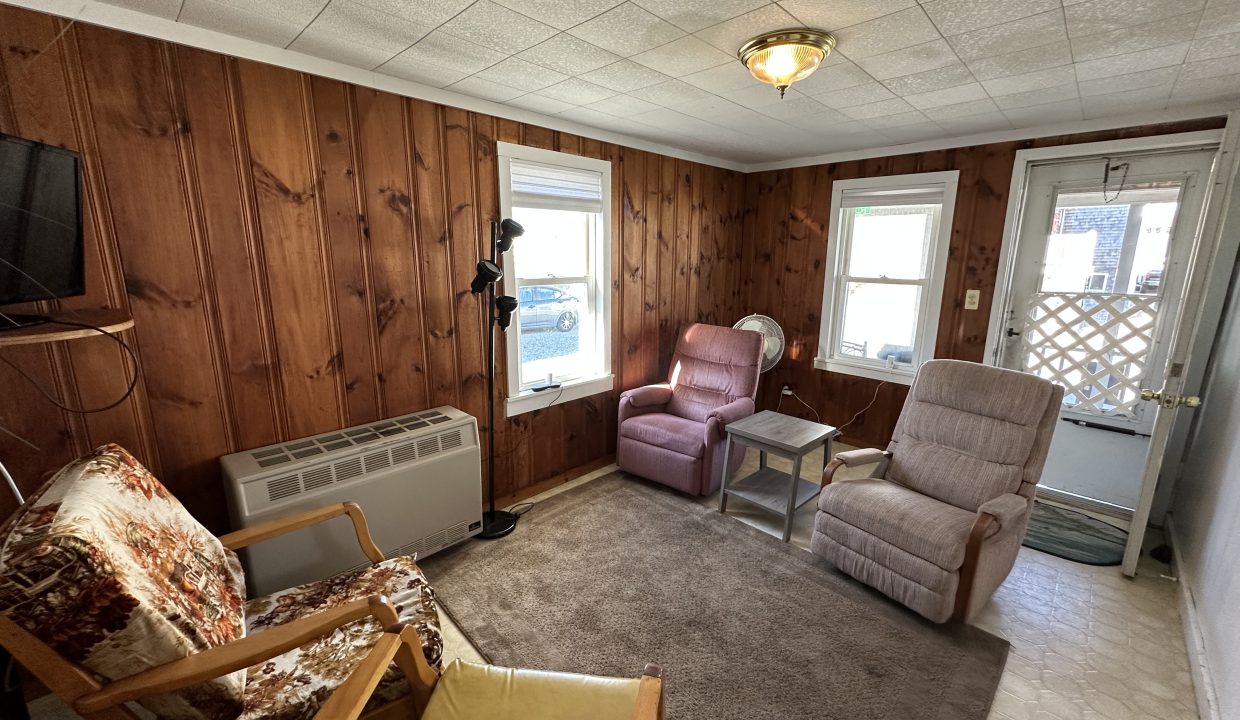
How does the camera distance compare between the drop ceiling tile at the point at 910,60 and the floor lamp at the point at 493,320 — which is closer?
the drop ceiling tile at the point at 910,60

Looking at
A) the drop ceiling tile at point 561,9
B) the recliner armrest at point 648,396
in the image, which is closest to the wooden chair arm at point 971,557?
the recliner armrest at point 648,396

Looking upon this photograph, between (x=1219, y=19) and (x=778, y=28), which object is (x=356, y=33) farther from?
(x=1219, y=19)

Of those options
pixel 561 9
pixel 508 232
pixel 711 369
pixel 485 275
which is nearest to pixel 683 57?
pixel 561 9

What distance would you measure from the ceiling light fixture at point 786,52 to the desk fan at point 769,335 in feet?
6.39

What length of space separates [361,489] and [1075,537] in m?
3.58

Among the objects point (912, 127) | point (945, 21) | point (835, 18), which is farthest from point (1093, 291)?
point (835, 18)

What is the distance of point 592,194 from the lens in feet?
10.3

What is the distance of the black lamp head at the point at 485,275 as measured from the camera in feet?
7.70

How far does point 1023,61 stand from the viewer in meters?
1.87

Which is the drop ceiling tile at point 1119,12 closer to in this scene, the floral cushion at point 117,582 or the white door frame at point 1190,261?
the white door frame at point 1190,261

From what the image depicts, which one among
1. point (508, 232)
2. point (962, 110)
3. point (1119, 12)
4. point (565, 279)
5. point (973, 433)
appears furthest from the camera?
point (565, 279)

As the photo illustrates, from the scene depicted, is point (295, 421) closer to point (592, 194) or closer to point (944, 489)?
point (592, 194)

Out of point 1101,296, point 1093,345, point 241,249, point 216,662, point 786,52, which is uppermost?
point 786,52

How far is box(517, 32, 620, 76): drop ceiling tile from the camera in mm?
1777
